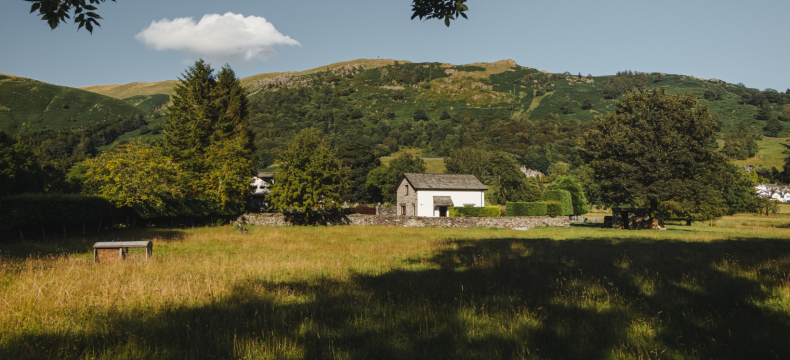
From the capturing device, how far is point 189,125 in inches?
1446

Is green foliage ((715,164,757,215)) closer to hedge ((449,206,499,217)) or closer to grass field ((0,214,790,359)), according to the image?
hedge ((449,206,499,217))

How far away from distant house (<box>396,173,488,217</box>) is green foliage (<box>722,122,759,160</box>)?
122m

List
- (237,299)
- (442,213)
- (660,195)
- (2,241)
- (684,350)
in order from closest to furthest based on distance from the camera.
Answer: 1. (684,350)
2. (237,299)
3. (2,241)
4. (660,195)
5. (442,213)

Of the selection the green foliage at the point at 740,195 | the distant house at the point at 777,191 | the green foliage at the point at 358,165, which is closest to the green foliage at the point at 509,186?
the green foliage at the point at 358,165

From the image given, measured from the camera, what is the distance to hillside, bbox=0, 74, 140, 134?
155750 mm

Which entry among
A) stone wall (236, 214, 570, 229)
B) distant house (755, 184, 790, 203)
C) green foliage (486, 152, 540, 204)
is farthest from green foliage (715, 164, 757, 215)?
distant house (755, 184, 790, 203)

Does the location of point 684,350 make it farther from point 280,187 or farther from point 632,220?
point 632,220

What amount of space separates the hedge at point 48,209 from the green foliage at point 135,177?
422 centimetres

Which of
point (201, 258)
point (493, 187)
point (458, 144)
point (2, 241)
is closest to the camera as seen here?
point (201, 258)

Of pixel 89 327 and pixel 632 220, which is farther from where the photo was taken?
pixel 632 220

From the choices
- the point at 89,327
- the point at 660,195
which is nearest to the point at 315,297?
the point at 89,327

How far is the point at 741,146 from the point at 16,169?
179 m

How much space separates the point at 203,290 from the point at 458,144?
516 feet

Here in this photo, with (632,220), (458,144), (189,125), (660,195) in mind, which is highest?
(458,144)
